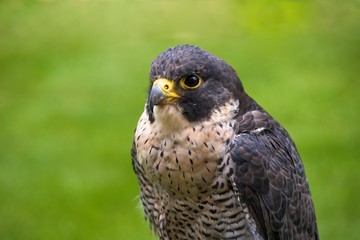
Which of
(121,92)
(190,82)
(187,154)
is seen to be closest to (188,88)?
(190,82)

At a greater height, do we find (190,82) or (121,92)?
(121,92)

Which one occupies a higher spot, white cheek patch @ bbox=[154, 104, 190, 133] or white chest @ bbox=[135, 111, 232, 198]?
white cheek patch @ bbox=[154, 104, 190, 133]

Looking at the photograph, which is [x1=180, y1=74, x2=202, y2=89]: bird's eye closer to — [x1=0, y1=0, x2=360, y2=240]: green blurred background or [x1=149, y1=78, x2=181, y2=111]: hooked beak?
[x1=149, y1=78, x2=181, y2=111]: hooked beak

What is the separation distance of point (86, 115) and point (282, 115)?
232 centimetres

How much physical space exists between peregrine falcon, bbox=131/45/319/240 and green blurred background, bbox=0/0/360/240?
10.3ft

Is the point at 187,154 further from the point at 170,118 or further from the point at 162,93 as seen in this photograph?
the point at 162,93

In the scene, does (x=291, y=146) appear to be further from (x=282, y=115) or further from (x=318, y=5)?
(x=282, y=115)

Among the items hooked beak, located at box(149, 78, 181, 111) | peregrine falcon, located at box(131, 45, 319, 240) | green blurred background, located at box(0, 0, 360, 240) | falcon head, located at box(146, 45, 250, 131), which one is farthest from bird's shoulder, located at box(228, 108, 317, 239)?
green blurred background, located at box(0, 0, 360, 240)

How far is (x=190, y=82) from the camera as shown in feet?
13.7

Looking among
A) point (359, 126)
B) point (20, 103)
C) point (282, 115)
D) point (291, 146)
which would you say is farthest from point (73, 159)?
point (291, 146)

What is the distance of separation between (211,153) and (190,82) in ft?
1.25

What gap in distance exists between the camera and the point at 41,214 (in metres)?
7.88

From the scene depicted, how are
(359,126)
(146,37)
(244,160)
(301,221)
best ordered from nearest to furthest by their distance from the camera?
(244,160) → (301,221) → (359,126) → (146,37)

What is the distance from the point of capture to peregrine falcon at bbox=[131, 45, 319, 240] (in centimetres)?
416
